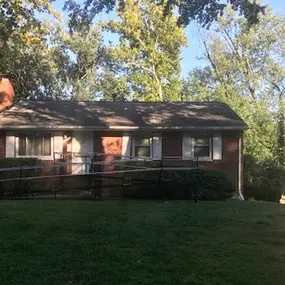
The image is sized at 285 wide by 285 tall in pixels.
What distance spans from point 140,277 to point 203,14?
5212 millimetres

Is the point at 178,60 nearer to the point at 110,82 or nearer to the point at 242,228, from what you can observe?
the point at 110,82

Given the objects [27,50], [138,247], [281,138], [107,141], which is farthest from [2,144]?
[281,138]

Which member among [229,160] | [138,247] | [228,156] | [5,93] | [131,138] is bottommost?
[138,247]

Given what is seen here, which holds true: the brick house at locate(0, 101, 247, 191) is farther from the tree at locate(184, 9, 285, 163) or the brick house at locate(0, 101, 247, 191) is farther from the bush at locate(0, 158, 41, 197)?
the tree at locate(184, 9, 285, 163)

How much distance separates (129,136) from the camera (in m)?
18.5

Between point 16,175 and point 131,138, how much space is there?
16.7 feet

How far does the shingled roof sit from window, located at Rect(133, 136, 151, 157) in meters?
0.65

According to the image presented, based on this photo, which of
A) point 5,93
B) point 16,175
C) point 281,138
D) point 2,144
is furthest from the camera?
point 281,138

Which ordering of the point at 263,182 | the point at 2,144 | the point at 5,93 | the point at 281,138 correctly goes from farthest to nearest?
1. the point at 281,138
2. the point at 5,93
3. the point at 263,182
4. the point at 2,144

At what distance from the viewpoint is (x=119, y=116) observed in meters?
19.6

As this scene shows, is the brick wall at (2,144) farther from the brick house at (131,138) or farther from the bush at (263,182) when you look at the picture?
the bush at (263,182)

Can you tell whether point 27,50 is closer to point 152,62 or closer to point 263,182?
point 152,62

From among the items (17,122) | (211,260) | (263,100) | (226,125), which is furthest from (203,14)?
(263,100)

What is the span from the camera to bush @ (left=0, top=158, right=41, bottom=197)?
566 inches
